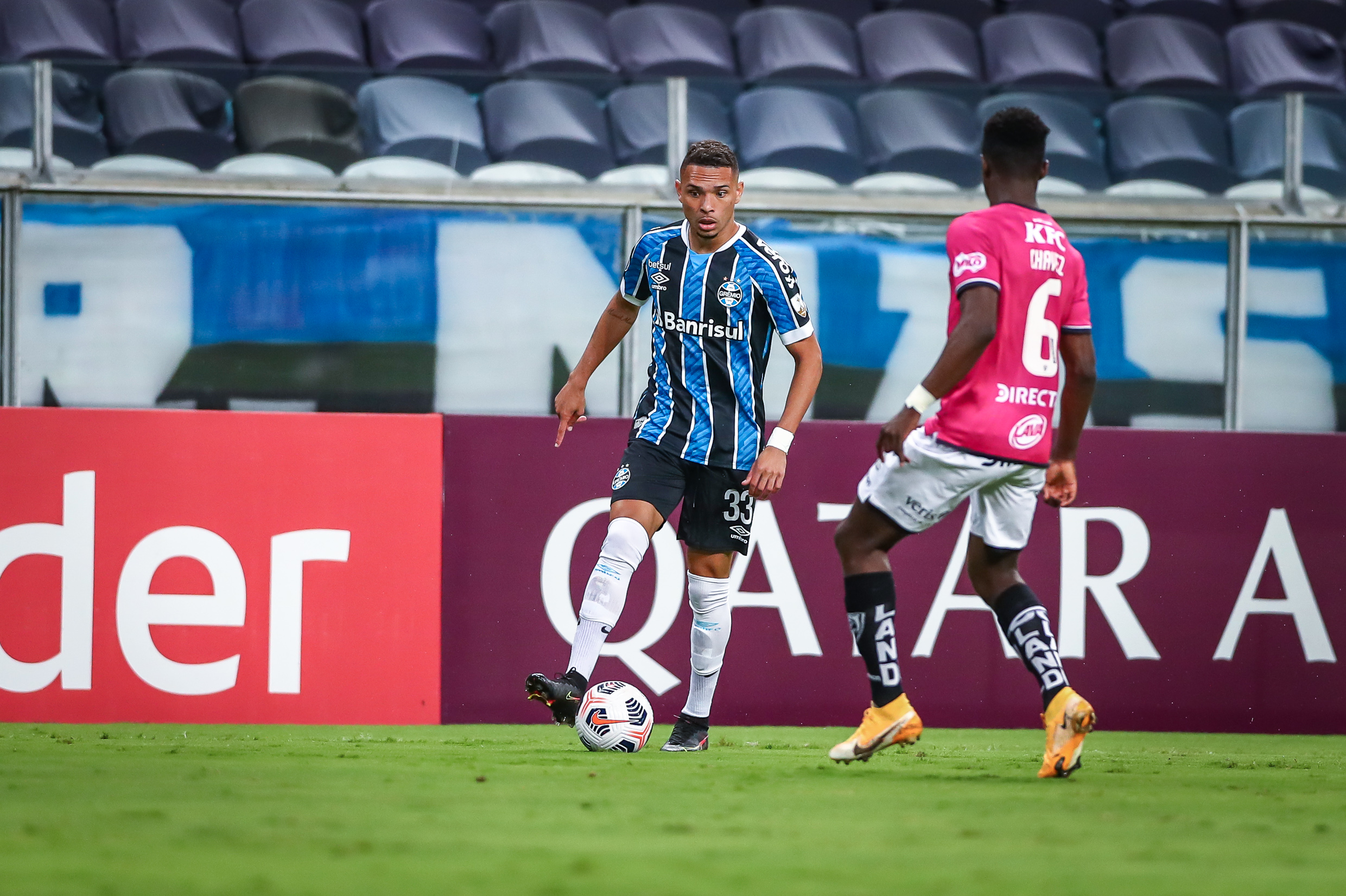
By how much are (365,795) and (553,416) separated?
3060mm

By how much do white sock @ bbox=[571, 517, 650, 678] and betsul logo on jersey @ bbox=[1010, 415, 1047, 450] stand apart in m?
1.21

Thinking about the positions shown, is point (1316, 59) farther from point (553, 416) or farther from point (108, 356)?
point (108, 356)

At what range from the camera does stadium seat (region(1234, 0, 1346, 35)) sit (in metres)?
12.0

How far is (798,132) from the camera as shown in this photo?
327 inches

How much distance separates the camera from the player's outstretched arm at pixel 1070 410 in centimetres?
439

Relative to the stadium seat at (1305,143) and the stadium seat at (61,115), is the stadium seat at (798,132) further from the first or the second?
the stadium seat at (61,115)

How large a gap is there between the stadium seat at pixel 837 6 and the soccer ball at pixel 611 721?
26.0 ft

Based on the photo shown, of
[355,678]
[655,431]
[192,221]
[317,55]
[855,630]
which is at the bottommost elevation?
[355,678]

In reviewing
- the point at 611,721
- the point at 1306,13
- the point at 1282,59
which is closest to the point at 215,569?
the point at 611,721

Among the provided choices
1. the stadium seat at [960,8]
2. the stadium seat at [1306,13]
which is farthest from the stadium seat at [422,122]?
the stadium seat at [1306,13]

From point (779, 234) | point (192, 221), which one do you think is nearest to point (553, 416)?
point (779, 234)

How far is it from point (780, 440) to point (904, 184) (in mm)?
3450

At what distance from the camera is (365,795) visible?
358 cm

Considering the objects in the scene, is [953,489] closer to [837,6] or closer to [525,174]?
[525,174]
